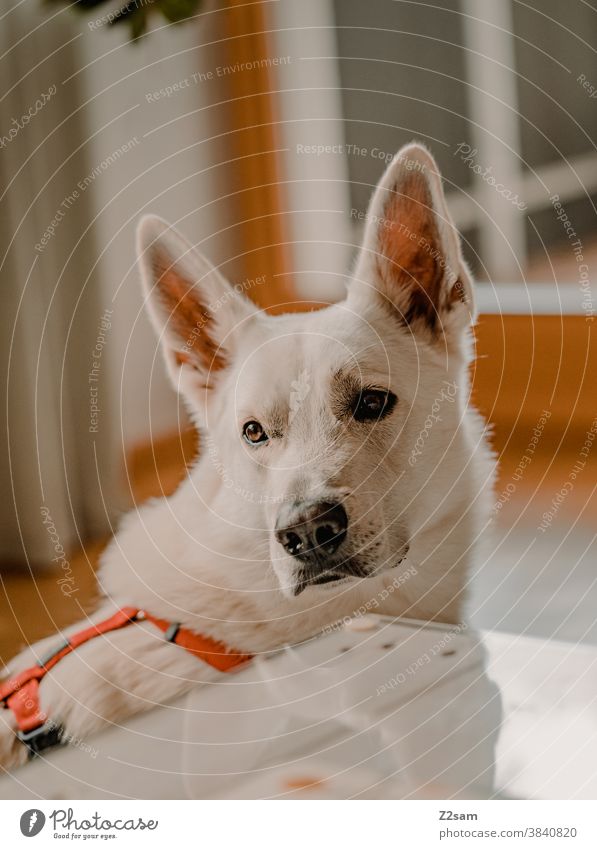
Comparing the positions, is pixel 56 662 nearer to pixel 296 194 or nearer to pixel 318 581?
pixel 318 581

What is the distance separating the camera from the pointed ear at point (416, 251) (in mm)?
767

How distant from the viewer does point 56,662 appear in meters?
0.79

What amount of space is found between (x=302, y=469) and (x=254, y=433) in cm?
5

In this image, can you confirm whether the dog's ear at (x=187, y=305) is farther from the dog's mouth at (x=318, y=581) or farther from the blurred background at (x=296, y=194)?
the dog's mouth at (x=318, y=581)

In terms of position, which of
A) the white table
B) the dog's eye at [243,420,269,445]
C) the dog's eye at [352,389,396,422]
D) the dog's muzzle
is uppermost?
the dog's eye at [352,389,396,422]

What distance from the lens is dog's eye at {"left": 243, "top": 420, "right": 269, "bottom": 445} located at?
0.79 meters

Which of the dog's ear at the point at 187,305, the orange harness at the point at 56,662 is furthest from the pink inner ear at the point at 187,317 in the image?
the orange harness at the point at 56,662

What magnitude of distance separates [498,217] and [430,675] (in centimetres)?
41

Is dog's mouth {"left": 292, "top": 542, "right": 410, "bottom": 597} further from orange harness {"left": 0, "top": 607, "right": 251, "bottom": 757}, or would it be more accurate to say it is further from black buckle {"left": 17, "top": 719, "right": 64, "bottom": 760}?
black buckle {"left": 17, "top": 719, "right": 64, "bottom": 760}

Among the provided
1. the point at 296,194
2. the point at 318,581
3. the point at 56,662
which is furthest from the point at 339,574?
the point at 296,194

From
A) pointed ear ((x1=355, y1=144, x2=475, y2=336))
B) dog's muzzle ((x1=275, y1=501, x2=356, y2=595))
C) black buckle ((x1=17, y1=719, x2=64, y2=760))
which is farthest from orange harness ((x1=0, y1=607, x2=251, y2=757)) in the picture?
pointed ear ((x1=355, y1=144, x2=475, y2=336))

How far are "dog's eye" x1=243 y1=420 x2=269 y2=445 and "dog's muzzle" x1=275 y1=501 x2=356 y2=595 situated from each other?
2.6 inches

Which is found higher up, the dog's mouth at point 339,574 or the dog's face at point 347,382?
the dog's face at point 347,382

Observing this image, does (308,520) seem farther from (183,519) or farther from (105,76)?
(105,76)
